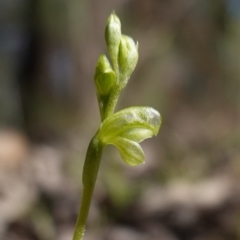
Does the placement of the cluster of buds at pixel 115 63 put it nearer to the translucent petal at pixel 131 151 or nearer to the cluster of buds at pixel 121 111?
the cluster of buds at pixel 121 111

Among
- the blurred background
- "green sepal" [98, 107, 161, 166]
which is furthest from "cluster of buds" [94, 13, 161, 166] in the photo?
the blurred background

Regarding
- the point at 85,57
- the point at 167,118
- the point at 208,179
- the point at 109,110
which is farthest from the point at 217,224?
the point at 167,118

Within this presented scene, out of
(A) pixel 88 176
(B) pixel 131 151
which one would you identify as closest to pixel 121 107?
(B) pixel 131 151

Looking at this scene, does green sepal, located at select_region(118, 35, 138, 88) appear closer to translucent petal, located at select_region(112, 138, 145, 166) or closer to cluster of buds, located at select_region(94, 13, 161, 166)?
cluster of buds, located at select_region(94, 13, 161, 166)

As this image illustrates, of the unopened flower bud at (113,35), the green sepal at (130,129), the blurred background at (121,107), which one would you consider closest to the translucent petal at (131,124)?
the green sepal at (130,129)

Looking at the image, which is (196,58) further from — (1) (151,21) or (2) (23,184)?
(2) (23,184)

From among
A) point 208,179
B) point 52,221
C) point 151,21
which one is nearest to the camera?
point 52,221
